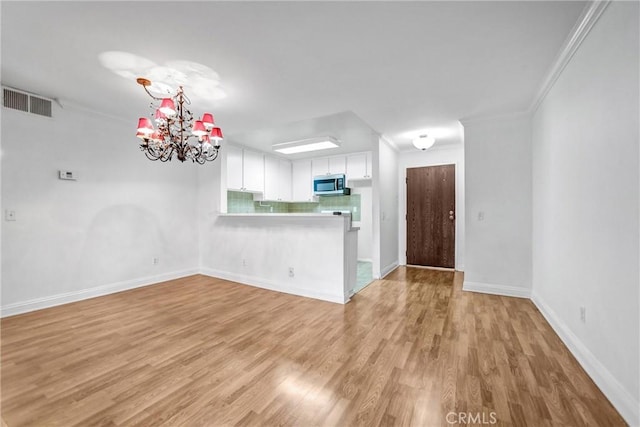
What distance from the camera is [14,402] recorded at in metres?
1.66

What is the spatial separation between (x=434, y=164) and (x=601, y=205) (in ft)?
13.0

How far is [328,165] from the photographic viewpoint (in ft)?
21.1

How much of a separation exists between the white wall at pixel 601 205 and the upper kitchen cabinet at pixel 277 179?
4.96 m

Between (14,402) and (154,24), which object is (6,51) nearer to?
(154,24)

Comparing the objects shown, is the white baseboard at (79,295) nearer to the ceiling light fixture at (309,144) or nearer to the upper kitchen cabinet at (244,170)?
the upper kitchen cabinet at (244,170)

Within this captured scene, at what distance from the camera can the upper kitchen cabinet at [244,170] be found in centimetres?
521

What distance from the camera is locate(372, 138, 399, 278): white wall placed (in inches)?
184

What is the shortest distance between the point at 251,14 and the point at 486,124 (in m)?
3.49

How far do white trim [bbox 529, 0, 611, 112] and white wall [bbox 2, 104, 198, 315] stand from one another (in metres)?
5.17

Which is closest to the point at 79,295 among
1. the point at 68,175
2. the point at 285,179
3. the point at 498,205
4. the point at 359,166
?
the point at 68,175

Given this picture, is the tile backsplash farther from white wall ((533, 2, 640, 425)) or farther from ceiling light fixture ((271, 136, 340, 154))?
white wall ((533, 2, 640, 425))

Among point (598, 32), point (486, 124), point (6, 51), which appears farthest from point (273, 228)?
point (598, 32)

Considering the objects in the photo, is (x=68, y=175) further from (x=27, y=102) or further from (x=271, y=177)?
(x=271, y=177)

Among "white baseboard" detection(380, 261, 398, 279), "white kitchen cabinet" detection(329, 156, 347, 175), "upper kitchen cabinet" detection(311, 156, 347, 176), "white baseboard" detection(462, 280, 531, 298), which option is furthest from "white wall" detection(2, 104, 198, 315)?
"white baseboard" detection(462, 280, 531, 298)
